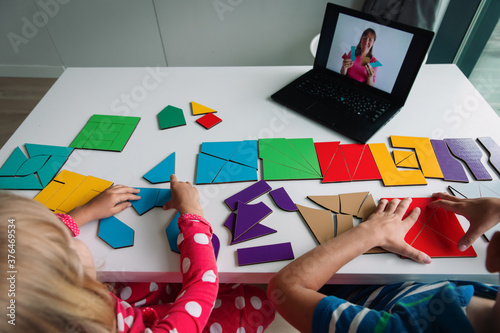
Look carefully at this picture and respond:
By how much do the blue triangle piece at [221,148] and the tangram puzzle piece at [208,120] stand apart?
9 centimetres

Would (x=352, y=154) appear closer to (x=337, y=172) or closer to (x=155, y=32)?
(x=337, y=172)

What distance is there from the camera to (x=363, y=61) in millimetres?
1039

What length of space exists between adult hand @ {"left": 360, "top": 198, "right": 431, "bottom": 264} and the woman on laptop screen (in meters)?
0.46

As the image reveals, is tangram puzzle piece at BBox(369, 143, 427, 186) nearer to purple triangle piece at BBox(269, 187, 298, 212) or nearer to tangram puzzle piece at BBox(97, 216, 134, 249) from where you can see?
purple triangle piece at BBox(269, 187, 298, 212)

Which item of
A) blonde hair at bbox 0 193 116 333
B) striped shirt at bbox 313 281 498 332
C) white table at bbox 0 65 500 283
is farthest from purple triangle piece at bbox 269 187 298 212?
blonde hair at bbox 0 193 116 333

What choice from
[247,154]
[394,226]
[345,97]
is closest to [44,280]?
[247,154]

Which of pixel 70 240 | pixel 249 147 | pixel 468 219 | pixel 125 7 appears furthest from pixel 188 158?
pixel 125 7

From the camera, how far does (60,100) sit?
44.1 inches

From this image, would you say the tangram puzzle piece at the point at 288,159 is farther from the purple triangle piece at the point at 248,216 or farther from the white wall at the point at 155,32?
the white wall at the point at 155,32

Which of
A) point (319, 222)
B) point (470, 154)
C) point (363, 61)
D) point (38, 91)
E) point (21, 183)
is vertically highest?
point (363, 61)

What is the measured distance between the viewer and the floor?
1.59 meters

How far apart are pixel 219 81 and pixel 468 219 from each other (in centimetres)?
88

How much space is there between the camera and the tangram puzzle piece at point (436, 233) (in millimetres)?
700

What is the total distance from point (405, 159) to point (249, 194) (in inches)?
17.7
